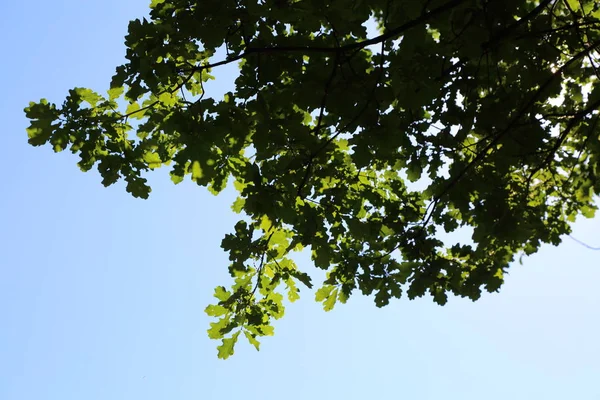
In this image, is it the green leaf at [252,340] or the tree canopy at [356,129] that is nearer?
the tree canopy at [356,129]

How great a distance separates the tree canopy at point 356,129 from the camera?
364 cm

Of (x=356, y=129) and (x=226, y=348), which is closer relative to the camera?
(x=356, y=129)

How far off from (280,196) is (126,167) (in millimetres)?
1611

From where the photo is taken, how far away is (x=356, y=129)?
3.89m

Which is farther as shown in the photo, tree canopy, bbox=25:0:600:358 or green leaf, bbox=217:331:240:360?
green leaf, bbox=217:331:240:360

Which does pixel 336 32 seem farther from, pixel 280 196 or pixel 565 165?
pixel 565 165

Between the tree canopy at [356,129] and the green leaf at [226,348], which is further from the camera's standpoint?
the green leaf at [226,348]

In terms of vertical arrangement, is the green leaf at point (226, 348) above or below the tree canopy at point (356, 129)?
below

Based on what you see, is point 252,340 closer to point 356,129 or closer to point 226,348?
point 226,348

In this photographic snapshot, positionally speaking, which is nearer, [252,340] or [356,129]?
[356,129]

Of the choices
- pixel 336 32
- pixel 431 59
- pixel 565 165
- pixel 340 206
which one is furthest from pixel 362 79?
pixel 565 165

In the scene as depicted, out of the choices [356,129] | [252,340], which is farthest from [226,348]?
[356,129]

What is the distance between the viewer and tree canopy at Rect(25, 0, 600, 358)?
364 centimetres

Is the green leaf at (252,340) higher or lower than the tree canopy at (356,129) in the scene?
lower
